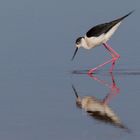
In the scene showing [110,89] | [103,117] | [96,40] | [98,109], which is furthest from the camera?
[96,40]

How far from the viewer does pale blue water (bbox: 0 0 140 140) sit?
603cm

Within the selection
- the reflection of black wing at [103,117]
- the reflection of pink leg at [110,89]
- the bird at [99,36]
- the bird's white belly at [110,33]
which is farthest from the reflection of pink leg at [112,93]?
the bird's white belly at [110,33]

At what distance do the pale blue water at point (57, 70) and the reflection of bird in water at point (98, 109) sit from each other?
2.8 inches

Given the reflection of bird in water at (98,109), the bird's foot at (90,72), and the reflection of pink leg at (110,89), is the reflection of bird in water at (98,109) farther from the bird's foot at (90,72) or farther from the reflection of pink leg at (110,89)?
the bird's foot at (90,72)

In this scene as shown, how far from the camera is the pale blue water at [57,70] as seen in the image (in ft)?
19.8

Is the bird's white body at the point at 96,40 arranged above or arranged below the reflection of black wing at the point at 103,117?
above

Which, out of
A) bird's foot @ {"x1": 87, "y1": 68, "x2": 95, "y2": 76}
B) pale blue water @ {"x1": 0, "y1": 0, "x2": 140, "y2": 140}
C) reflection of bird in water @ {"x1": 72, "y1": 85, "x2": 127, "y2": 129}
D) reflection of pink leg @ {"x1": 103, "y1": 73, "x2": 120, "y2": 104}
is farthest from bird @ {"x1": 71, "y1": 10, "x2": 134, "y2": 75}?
reflection of bird in water @ {"x1": 72, "y1": 85, "x2": 127, "y2": 129}

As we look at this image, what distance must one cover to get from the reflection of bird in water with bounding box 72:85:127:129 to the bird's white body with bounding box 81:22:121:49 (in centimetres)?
185

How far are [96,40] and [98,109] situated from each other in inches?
102

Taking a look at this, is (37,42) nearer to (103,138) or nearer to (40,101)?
(40,101)

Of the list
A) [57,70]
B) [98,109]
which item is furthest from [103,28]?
[98,109]

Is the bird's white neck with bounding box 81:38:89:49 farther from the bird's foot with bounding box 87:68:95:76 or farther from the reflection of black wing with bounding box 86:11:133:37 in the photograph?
the bird's foot with bounding box 87:68:95:76

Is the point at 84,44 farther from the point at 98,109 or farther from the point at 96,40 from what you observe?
the point at 98,109

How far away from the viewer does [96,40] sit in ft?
30.2
